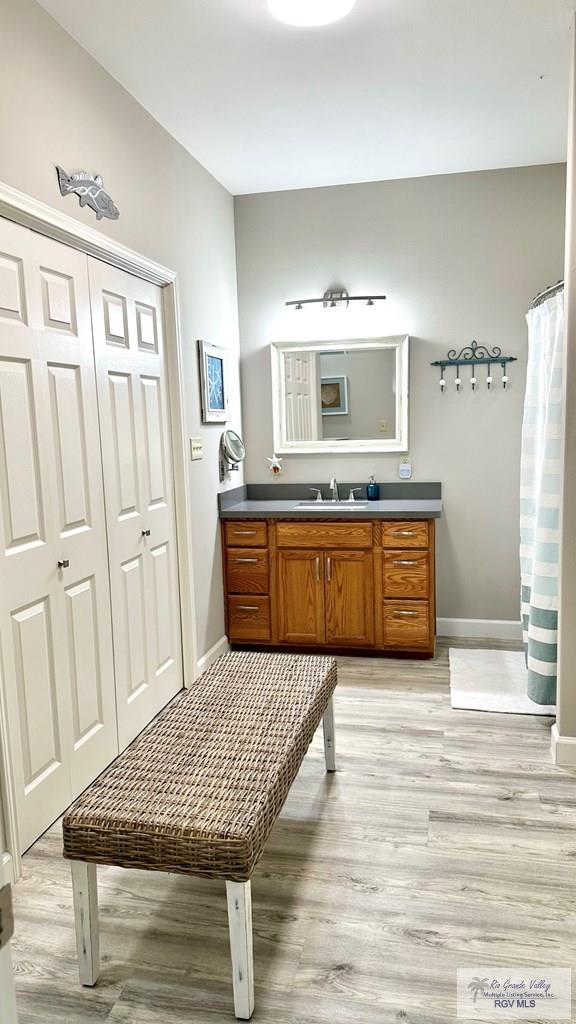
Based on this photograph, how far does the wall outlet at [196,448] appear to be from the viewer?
11.8ft

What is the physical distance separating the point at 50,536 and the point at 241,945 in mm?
1377

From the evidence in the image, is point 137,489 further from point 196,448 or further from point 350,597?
point 350,597

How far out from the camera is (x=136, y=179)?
9.79 feet

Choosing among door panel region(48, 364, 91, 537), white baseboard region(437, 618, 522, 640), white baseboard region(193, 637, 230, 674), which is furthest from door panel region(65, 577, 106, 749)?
white baseboard region(437, 618, 522, 640)

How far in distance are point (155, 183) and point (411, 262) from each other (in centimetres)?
→ 168

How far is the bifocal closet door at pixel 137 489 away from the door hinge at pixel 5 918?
2132mm

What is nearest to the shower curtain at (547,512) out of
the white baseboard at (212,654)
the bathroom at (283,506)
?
the bathroom at (283,506)

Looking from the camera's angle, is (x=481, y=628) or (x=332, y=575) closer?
(x=332, y=575)

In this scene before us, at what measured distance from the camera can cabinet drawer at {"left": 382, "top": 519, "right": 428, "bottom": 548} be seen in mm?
3824

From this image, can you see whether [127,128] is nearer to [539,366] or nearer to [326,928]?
[539,366]

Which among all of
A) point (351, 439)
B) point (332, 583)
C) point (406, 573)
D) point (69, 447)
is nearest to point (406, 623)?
point (406, 573)

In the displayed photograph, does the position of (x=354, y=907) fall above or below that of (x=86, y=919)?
below

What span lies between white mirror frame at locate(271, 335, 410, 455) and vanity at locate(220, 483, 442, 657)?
401mm

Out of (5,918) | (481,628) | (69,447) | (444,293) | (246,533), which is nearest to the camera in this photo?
(5,918)
